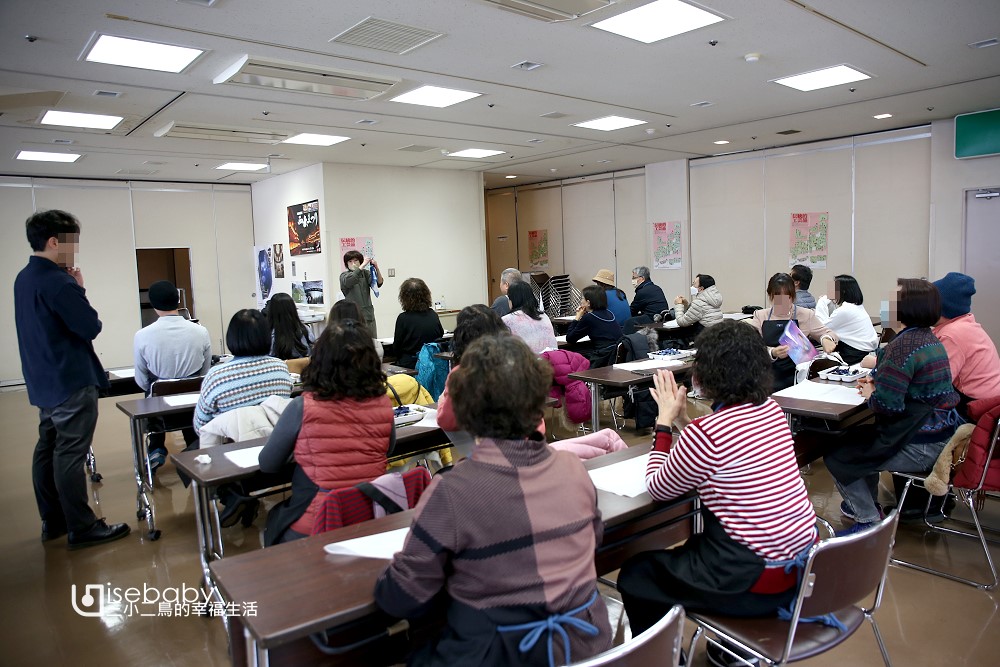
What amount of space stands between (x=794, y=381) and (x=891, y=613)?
231 centimetres

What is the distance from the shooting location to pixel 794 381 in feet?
16.3

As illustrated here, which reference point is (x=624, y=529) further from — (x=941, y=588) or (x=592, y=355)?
(x=592, y=355)

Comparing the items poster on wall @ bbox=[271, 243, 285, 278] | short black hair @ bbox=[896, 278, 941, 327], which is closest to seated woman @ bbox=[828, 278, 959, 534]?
short black hair @ bbox=[896, 278, 941, 327]

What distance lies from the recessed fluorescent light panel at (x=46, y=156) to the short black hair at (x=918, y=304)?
28.6 feet

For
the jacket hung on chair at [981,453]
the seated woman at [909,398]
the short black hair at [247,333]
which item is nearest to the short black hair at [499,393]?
the short black hair at [247,333]

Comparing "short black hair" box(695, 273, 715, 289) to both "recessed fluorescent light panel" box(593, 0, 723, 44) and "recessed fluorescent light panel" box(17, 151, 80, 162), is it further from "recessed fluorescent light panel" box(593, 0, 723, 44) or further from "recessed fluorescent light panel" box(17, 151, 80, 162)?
"recessed fluorescent light panel" box(17, 151, 80, 162)

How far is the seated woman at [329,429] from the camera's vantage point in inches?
92.7

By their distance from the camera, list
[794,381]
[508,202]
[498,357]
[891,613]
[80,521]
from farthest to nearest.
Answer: [508,202]
[794,381]
[80,521]
[891,613]
[498,357]

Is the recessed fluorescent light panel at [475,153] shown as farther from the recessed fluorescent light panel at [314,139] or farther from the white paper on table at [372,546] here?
the white paper on table at [372,546]

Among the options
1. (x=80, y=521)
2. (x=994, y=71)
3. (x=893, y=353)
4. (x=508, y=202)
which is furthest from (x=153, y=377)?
(x=508, y=202)

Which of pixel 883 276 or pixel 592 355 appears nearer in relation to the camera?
pixel 592 355

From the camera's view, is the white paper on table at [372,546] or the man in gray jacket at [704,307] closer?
the white paper on table at [372,546]

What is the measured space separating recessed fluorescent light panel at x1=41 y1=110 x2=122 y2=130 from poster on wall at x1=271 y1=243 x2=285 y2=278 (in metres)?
4.12

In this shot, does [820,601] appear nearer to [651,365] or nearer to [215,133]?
[651,365]
